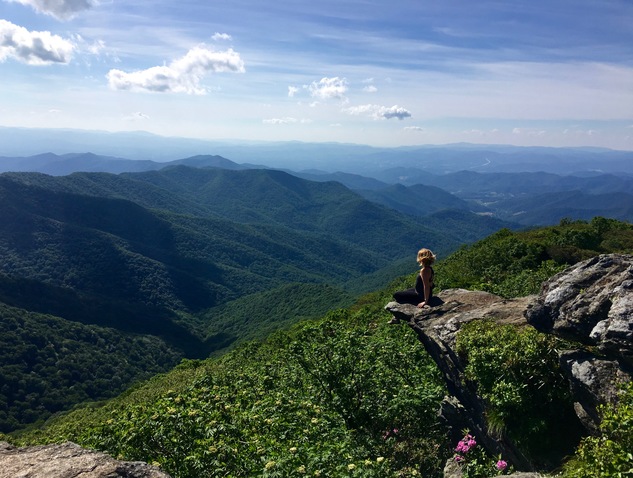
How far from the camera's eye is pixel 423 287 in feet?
39.8

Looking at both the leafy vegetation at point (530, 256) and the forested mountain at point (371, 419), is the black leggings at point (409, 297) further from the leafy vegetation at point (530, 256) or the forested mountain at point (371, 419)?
the leafy vegetation at point (530, 256)

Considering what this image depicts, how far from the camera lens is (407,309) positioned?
1183cm

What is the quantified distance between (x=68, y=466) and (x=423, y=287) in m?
9.46

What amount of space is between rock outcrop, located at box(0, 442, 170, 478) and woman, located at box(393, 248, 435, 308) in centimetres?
796

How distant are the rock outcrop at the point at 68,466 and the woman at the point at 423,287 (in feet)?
26.1

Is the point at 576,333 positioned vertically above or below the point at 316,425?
above

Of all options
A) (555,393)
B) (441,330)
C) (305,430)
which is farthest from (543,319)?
(305,430)

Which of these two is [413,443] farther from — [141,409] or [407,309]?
[141,409]

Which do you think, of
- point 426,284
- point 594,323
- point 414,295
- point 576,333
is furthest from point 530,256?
point 594,323

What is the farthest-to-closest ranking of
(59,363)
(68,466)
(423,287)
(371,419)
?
1. (59,363)
2. (423,287)
3. (371,419)
4. (68,466)

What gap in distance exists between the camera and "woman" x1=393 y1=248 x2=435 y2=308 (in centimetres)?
1159

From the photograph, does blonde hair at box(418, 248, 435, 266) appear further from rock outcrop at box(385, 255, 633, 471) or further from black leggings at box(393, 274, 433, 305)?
rock outcrop at box(385, 255, 633, 471)

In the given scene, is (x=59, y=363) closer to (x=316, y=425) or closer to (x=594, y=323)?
(x=316, y=425)

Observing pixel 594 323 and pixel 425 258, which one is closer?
pixel 594 323
